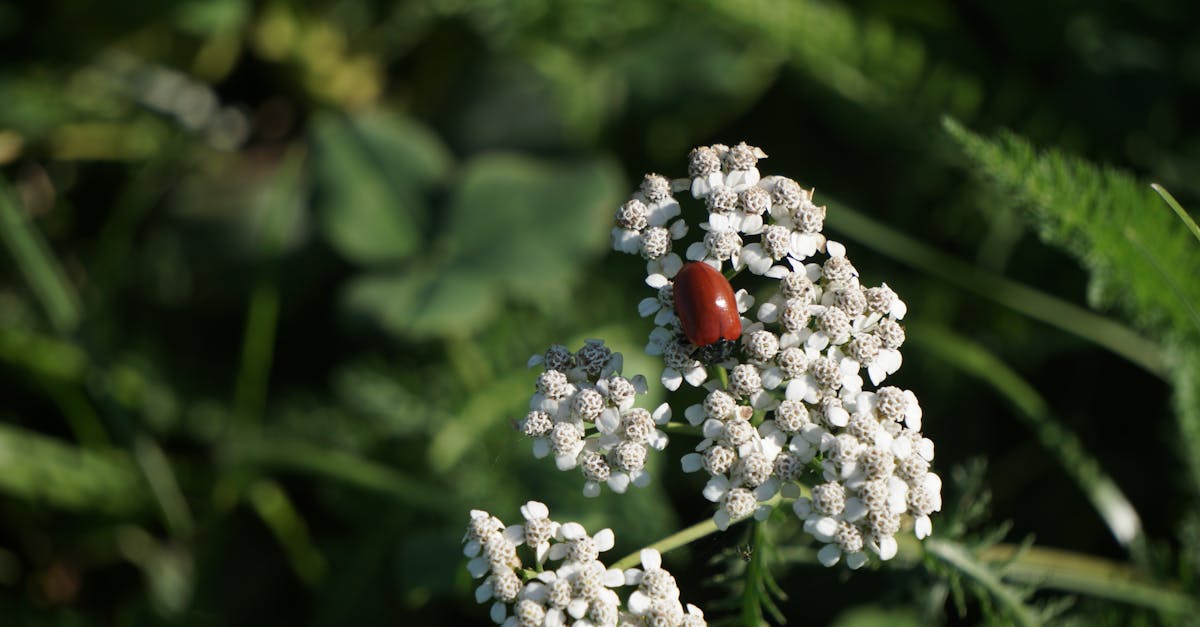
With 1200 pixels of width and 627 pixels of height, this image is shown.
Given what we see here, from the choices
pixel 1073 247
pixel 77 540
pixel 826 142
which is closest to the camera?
pixel 1073 247

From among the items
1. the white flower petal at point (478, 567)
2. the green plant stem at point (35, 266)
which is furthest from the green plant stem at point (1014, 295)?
the green plant stem at point (35, 266)

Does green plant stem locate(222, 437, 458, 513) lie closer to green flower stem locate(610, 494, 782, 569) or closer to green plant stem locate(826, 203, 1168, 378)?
green flower stem locate(610, 494, 782, 569)

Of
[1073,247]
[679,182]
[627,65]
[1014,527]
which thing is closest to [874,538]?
[679,182]

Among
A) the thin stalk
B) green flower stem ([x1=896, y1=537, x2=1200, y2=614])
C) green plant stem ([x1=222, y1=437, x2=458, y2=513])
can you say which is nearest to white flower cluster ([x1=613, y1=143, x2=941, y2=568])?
green flower stem ([x1=896, y1=537, x2=1200, y2=614])

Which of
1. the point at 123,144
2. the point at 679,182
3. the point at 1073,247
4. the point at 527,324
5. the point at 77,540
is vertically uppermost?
the point at 679,182

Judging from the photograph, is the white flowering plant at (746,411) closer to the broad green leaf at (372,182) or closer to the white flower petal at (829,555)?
the white flower petal at (829,555)

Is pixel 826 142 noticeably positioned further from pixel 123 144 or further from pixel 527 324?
pixel 123 144

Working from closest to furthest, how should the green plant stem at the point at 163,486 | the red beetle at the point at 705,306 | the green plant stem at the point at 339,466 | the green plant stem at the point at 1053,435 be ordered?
1. the red beetle at the point at 705,306
2. the green plant stem at the point at 1053,435
3. the green plant stem at the point at 339,466
4. the green plant stem at the point at 163,486

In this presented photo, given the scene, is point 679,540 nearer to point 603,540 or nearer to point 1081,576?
point 603,540
